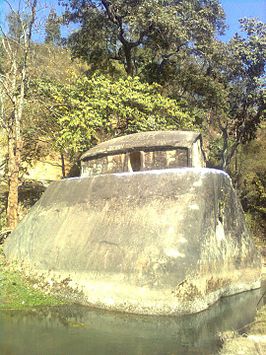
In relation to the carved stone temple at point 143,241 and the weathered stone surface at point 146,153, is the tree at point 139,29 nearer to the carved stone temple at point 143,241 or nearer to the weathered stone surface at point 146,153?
the weathered stone surface at point 146,153

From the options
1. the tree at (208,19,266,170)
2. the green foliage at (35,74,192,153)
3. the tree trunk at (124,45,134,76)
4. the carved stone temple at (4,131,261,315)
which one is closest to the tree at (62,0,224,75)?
the tree trunk at (124,45,134,76)

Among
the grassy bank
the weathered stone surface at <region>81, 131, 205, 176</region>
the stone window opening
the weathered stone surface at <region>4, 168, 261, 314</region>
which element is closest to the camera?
the weathered stone surface at <region>4, 168, 261, 314</region>

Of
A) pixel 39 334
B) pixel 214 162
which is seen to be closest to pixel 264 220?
pixel 214 162

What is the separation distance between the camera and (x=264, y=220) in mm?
21188

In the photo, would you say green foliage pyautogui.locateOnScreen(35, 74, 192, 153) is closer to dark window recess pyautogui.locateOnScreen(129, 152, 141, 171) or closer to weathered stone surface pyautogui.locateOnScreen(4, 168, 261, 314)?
dark window recess pyautogui.locateOnScreen(129, 152, 141, 171)

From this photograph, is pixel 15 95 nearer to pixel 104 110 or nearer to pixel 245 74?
pixel 104 110

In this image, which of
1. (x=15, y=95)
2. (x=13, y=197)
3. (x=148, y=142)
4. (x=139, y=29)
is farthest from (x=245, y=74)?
(x=13, y=197)

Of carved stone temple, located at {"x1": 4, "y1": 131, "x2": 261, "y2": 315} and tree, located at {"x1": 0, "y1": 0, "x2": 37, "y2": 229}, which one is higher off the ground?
tree, located at {"x1": 0, "y1": 0, "x2": 37, "y2": 229}

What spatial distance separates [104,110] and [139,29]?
460cm

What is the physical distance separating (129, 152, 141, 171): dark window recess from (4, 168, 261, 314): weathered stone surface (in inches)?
104

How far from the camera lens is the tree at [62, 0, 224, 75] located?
17.9 m

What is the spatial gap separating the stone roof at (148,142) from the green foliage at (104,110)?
211 centimetres

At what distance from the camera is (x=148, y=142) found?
44.2ft

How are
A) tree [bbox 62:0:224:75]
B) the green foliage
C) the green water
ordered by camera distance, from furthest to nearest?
tree [bbox 62:0:224:75] < the green foliage < the green water
